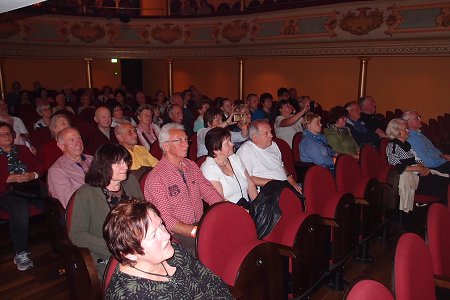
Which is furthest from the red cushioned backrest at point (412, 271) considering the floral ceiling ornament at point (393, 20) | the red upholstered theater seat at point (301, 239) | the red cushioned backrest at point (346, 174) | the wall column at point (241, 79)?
the wall column at point (241, 79)

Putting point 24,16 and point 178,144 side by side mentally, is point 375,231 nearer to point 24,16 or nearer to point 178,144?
point 178,144

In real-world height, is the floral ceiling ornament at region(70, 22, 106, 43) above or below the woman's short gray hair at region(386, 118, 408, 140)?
above

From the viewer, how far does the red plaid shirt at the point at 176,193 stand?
2.47m

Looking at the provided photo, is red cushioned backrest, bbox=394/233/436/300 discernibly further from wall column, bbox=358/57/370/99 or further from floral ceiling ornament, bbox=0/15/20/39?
floral ceiling ornament, bbox=0/15/20/39

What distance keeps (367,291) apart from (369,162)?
9.57ft

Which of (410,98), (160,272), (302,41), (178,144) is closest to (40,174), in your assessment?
(178,144)

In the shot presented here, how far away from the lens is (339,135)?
15.3 ft

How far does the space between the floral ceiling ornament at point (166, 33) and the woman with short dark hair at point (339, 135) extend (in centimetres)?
773

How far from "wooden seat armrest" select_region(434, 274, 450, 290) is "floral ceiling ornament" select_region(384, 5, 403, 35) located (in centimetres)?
727

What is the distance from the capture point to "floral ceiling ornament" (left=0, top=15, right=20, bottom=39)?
948 centimetres

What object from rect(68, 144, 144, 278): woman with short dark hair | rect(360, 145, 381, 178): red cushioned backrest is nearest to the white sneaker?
rect(68, 144, 144, 278): woman with short dark hair

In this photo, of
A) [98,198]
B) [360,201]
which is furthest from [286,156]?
[98,198]

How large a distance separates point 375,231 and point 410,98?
20.8ft

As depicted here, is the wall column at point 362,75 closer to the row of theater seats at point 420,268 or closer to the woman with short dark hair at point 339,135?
the woman with short dark hair at point 339,135
